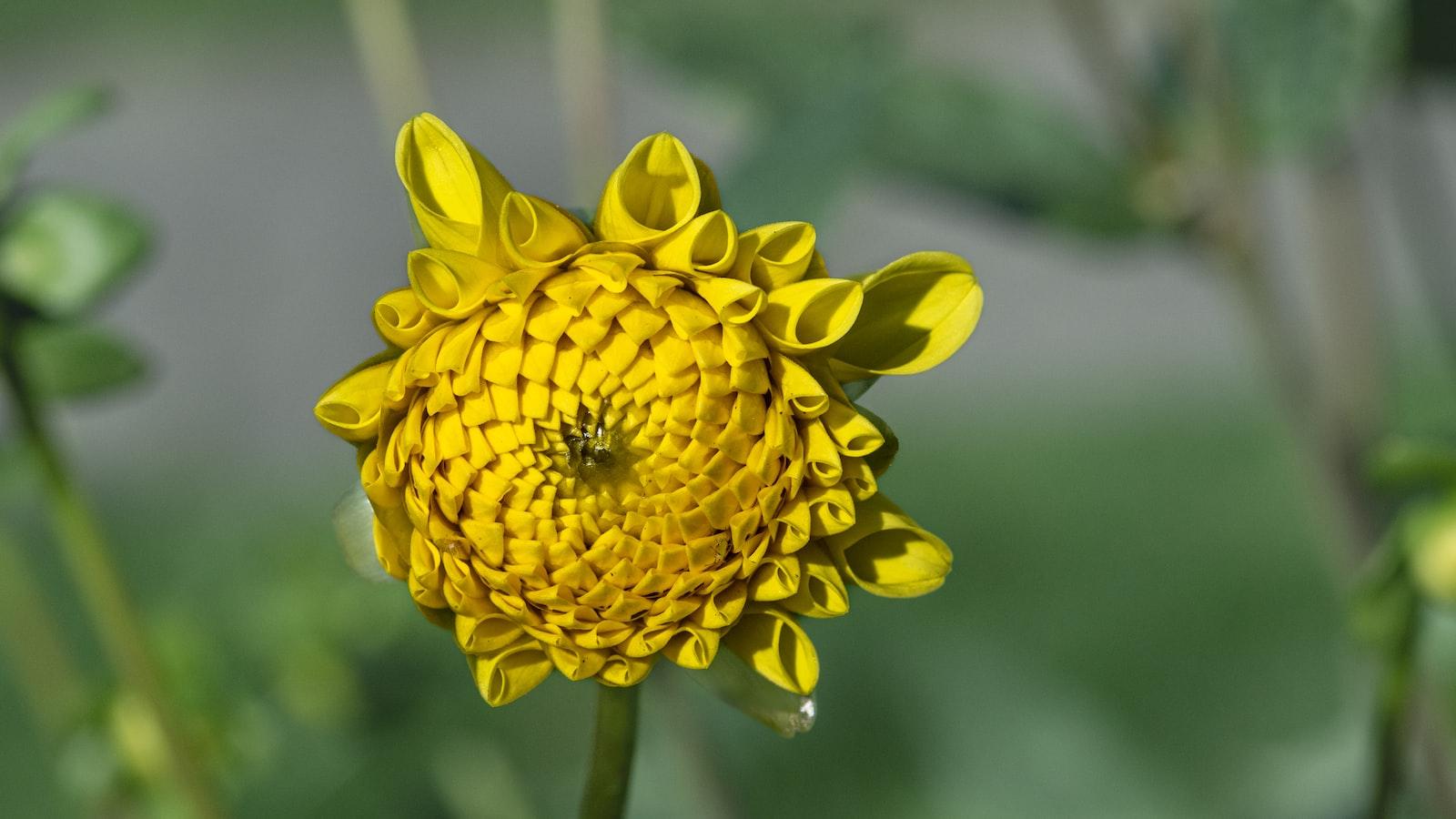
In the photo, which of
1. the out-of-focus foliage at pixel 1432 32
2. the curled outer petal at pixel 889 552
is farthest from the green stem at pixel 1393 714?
the out-of-focus foliage at pixel 1432 32

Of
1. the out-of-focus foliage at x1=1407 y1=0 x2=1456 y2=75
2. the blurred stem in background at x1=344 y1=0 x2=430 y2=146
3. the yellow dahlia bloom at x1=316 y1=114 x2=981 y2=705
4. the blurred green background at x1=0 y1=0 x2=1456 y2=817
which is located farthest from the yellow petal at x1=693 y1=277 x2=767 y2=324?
the out-of-focus foliage at x1=1407 y1=0 x2=1456 y2=75

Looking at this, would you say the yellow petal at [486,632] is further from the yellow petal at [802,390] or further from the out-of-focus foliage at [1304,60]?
the out-of-focus foliage at [1304,60]

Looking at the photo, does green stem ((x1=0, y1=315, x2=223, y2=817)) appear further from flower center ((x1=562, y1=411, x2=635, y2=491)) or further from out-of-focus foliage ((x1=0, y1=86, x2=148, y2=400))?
flower center ((x1=562, y1=411, x2=635, y2=491))

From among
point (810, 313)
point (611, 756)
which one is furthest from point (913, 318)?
point (611, 756)

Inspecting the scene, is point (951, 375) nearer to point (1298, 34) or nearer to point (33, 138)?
point (1298, 34)

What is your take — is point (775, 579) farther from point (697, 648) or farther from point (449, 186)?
point (449, 186)

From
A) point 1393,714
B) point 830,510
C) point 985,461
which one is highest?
point 830,510

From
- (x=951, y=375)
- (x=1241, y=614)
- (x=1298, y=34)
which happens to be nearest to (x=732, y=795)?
(x=1298, y=34)
